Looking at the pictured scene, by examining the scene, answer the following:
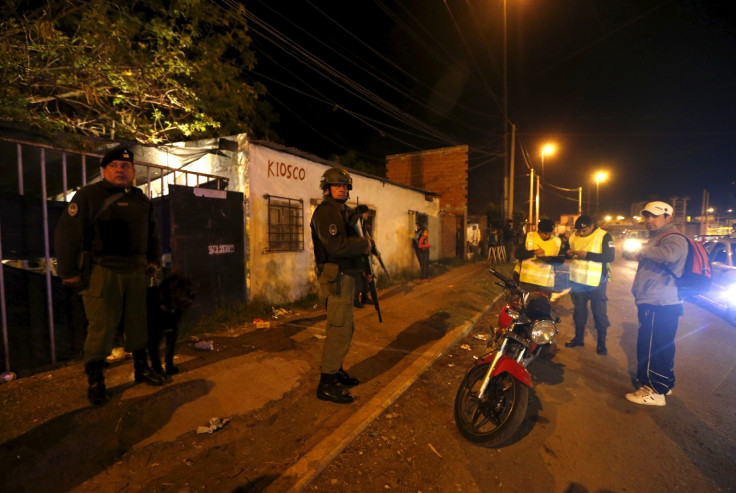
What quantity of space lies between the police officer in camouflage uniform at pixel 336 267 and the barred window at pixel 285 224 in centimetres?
366

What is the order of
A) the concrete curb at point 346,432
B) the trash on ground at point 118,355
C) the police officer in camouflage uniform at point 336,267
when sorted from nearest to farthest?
1. the concrete curb at point 346,432
2. the police officer in camouflage uniform at point 336,267
3. the trash on ground at point 118,355

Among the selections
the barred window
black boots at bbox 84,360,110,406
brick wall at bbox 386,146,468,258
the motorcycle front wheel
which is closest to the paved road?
the motorcycle front wheel

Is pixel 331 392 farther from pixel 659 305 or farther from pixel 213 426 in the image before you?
pixel 659 305

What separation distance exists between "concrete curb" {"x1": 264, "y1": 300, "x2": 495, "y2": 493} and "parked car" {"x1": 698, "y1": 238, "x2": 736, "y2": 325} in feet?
17.4

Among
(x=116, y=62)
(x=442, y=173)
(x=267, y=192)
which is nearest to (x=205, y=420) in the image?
(x=267, y=192)

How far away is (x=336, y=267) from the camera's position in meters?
3.00

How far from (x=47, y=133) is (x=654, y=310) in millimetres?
6588

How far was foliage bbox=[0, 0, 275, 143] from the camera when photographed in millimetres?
4992

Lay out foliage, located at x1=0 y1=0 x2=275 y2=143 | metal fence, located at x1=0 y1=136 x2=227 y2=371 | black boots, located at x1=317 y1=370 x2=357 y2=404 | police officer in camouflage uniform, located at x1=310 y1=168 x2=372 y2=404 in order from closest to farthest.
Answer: police officer in camouflage uniform, located at x1=310 y1=168 x2=372 y2=404, black boots, located at x1=317 y1=370 x2=357 y2=404, metal fence, located at x1=0 y1=136 x2=227 y2=371, foliage, located at x1=0 y1=0 x2=275 y2=143

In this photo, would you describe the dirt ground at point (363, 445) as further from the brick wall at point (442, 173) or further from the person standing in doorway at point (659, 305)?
Result: the brick wall at point (442, 173)

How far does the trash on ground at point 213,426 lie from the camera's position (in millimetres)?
2573

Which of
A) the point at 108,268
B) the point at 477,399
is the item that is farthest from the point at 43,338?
the point at 477,399

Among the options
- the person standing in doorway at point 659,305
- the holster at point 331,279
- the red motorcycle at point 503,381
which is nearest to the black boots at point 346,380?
the holster at point 331,279

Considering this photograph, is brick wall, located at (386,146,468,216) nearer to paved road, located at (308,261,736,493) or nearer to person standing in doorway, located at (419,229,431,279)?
person standing in doorway, located at (419,229,431,279)
